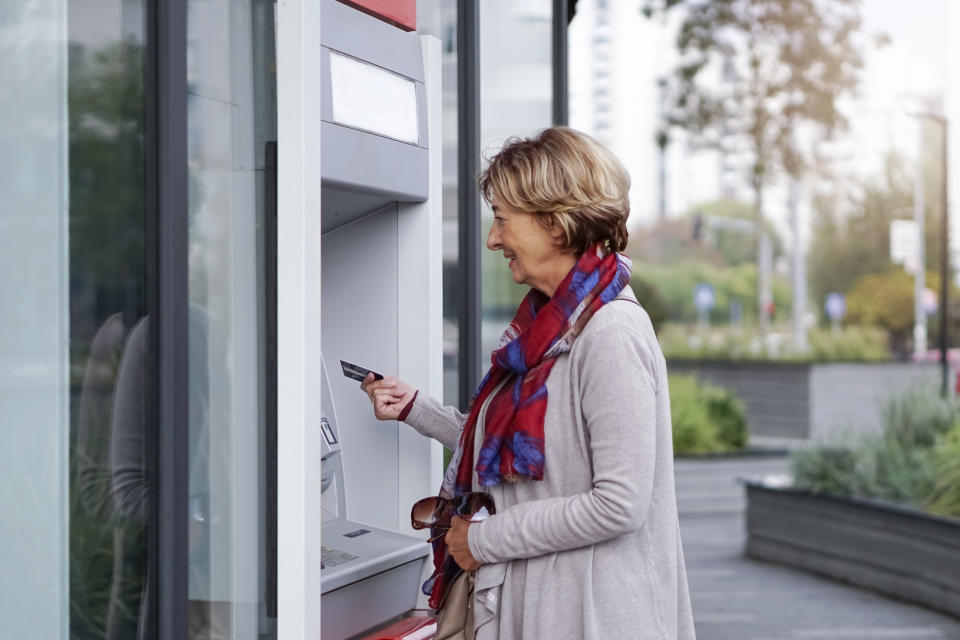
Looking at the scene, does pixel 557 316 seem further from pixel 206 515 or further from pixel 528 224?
pixel 206 515

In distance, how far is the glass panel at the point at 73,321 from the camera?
5.42ft

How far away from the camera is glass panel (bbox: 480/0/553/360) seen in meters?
3.14

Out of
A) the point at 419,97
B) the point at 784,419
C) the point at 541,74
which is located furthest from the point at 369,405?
the point at 784,419

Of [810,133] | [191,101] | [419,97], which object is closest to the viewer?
[191,101]

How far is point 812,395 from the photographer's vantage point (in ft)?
42.9

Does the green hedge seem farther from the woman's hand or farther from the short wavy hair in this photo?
the short wavy hair

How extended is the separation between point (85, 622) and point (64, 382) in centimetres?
43

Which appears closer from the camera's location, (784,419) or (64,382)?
(64,382)

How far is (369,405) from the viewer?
242cm

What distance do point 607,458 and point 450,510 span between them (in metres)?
0.37

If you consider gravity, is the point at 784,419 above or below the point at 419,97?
below

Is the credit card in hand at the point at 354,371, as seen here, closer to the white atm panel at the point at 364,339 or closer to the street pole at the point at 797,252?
the white atm panel at the point at 364,339

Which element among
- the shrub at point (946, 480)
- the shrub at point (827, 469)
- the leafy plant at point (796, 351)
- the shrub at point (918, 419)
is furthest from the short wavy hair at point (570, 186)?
the leafy plant at point (796, 351)

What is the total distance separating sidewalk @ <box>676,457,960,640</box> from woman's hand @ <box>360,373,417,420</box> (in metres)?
3.40
